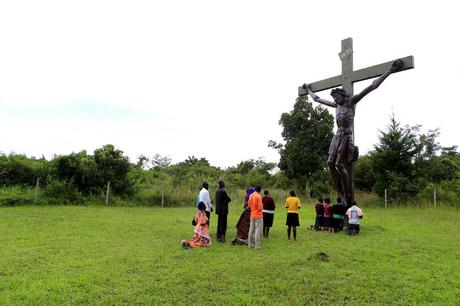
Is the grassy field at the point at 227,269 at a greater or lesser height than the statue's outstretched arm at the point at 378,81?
lesser

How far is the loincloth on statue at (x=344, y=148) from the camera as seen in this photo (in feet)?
34.2

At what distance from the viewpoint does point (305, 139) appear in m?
24.9

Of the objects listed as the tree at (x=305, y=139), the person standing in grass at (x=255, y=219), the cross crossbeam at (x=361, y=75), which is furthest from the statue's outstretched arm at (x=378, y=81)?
the tree at (x=305, y=139)

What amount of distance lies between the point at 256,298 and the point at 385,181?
61.9 feet

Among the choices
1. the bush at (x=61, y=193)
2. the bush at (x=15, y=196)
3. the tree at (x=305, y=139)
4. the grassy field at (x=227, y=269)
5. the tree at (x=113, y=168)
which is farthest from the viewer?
the tree at (x=305, y=139)

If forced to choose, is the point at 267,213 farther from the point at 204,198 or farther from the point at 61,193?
the point at 61,193

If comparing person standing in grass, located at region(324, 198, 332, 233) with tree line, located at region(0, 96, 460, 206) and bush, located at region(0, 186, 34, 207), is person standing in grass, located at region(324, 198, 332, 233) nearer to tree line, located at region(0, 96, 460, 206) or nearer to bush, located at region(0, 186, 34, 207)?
tree line, located at region(0, 96, 460, 206)

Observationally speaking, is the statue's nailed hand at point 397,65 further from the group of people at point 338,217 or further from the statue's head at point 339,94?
the group of people at point 338,217

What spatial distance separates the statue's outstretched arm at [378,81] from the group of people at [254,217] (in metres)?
2.97

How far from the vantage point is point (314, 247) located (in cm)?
827

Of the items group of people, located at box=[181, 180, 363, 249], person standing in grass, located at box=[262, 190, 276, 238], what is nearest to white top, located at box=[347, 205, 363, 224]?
group of people, located at box=[181, 180, 363, 249]

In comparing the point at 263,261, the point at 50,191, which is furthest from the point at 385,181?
the point at 50,191

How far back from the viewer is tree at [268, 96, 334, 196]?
971 inches

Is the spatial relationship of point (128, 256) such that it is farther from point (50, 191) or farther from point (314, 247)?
point (50, 191)
